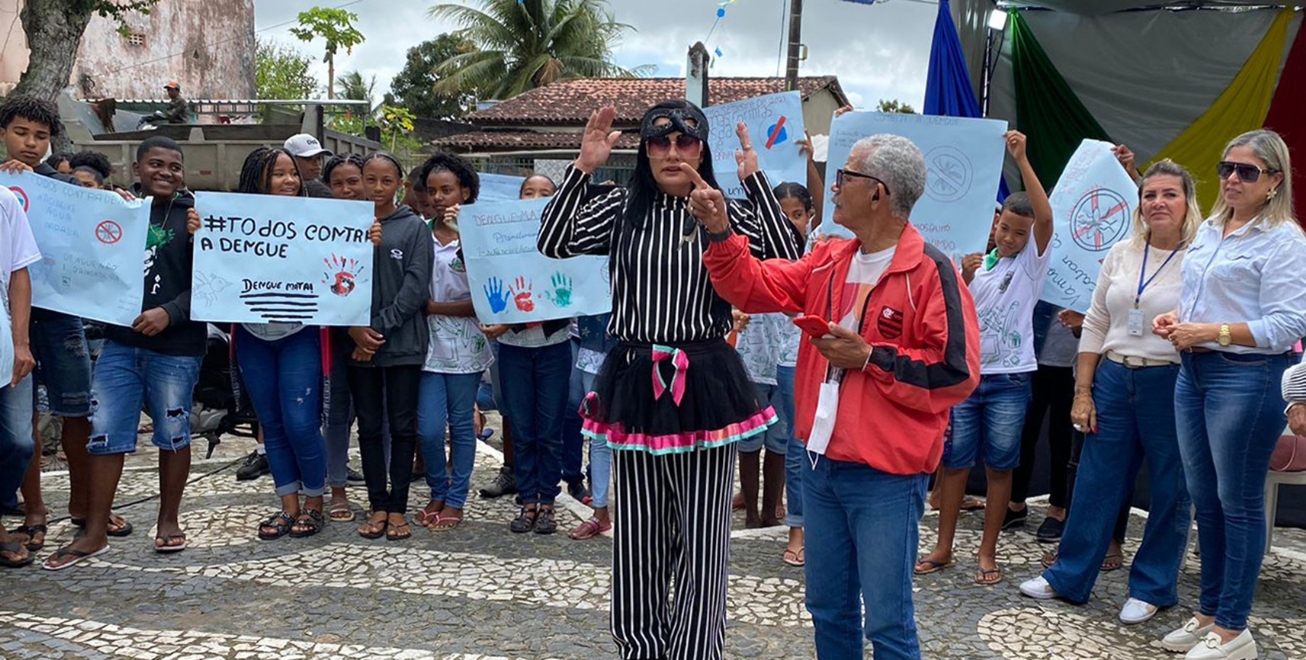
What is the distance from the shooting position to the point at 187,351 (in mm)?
4941

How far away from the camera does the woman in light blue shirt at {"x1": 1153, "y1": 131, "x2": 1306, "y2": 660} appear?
3830 millimetres

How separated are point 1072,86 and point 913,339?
7308mm

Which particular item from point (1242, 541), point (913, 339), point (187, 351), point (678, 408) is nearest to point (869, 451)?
point (913, 339)

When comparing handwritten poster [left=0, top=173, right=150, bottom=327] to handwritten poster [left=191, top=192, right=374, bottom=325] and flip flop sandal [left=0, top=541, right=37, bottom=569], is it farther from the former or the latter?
flip flop sandal [left=0, top=541, right=37, bottom=569]

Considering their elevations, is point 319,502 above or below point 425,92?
below

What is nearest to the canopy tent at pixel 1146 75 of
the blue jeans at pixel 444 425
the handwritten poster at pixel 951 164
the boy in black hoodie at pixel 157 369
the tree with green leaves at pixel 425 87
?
the handwritten poster at pixel 951 164

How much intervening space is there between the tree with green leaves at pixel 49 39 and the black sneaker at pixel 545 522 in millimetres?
11525

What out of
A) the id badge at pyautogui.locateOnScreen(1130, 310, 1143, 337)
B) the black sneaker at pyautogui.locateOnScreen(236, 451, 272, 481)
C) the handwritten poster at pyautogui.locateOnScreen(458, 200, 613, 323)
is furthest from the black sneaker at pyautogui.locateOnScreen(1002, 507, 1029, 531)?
the black sneaker at pyautogui.locateOnScreen(236, 451, 272, 481)

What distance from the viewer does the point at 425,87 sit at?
153ft

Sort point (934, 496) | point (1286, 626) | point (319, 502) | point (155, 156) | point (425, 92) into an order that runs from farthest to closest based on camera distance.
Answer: point (425, 92) → point (934, 496) → point (319, 502) → point (155, 156) → point (1286, 626)

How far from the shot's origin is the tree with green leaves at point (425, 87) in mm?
45466

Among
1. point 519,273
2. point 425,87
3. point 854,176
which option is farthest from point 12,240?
point 425,87

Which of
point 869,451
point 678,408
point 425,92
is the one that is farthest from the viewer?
point 425,92

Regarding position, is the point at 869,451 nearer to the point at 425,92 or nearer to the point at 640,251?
the point at 640,251
